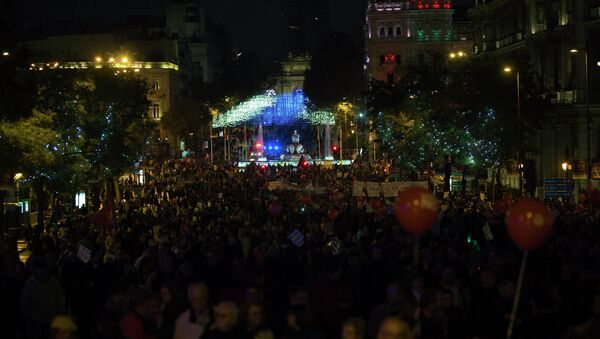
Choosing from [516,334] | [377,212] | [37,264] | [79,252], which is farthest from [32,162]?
[516,334]

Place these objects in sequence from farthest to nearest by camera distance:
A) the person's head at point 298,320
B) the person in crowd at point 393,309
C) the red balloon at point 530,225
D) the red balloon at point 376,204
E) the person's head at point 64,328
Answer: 1. the red balloon at point 376,204
2. the red balloon at point 530,225
3. the person in crowd at point 393,309
4. the person's head at point 298,320
5. the person's head at point 64,328

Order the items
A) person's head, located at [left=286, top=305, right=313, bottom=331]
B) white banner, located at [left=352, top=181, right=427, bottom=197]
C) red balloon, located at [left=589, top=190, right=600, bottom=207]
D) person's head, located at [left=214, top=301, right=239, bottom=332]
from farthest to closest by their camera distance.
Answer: white banner, located at [left=352, top=181, right=427, bottom=197], red balloon, located at [left=589, top=190, right=600, bottom=207], person's head, located at [left=286, top=305, right=313, bottom=331], person's head, located at [left=214, top=301, right=239, bottom=332]

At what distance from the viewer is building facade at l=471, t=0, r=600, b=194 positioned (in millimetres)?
54750

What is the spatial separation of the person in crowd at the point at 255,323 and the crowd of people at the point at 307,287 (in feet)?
0.04

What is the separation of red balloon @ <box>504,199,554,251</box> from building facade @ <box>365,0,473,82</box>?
318 ft

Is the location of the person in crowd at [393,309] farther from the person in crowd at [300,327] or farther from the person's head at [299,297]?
the person in crowd at [300,327]

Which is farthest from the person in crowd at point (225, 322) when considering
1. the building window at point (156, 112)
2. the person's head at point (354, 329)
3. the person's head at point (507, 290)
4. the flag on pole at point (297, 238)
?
the building window at point (156, 112)

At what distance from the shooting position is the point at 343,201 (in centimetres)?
→ 3991

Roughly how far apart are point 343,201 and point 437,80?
22.8 m

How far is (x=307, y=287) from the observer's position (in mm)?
12750

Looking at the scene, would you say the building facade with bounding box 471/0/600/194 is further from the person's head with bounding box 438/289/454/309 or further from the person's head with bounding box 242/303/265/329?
the person's head with bounding box 242/303/265/329

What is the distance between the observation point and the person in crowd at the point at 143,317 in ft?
33.0

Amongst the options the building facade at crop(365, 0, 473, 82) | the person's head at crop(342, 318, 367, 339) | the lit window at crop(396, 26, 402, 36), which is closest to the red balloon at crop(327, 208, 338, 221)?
the person's head at crop(342, 318, 367, 339)

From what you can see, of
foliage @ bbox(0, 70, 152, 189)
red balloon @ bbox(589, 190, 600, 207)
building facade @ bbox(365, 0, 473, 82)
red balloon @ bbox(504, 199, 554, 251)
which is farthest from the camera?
building facade @ bbox(365, 0, 473, 82)
